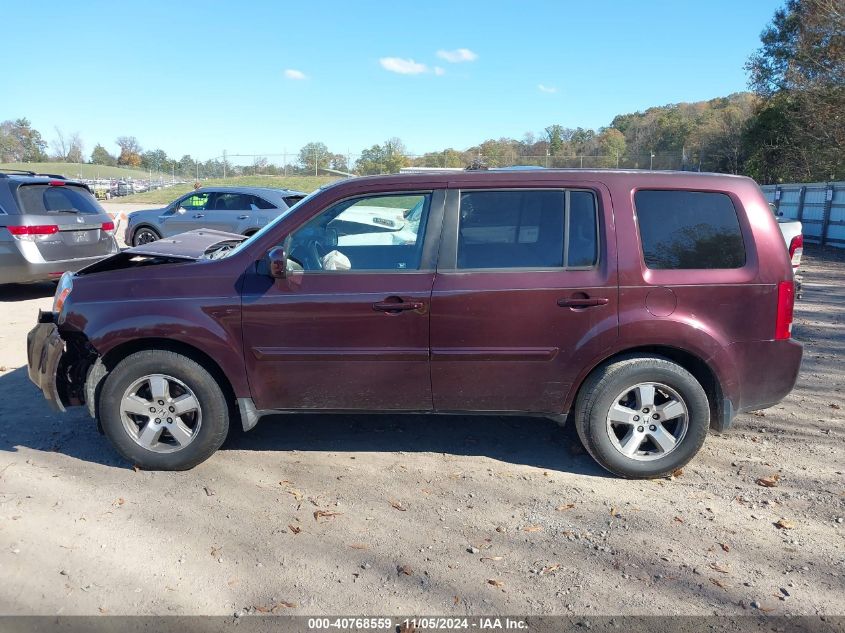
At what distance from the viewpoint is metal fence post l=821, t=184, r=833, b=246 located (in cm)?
1897

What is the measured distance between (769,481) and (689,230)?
1.65 metres

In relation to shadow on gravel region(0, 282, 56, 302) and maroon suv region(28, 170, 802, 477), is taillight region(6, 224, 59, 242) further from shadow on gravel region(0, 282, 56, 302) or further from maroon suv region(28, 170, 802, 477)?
maroon suv region(28, 170, 802, 477)

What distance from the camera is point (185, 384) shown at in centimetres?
418

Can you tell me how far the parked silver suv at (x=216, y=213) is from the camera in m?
13.8

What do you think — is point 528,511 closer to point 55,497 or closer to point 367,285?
point 367,285

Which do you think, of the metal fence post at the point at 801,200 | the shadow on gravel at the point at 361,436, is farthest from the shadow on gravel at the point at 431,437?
the metal fence post at the point at 801,200

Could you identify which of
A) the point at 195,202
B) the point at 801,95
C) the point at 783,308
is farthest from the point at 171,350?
the point at 801,95

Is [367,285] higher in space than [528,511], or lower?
higher

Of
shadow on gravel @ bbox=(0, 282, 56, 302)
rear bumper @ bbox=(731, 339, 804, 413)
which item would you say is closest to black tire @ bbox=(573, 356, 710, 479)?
rear bumper @ bbox=(731, 339, 804, 413)

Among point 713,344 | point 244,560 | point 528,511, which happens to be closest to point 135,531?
point 244,560

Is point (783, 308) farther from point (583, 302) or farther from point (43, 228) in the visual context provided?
point (43, 228)

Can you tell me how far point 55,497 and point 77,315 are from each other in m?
1.11

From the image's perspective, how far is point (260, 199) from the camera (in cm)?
1390

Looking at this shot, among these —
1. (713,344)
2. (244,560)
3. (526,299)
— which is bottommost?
(244,560)
